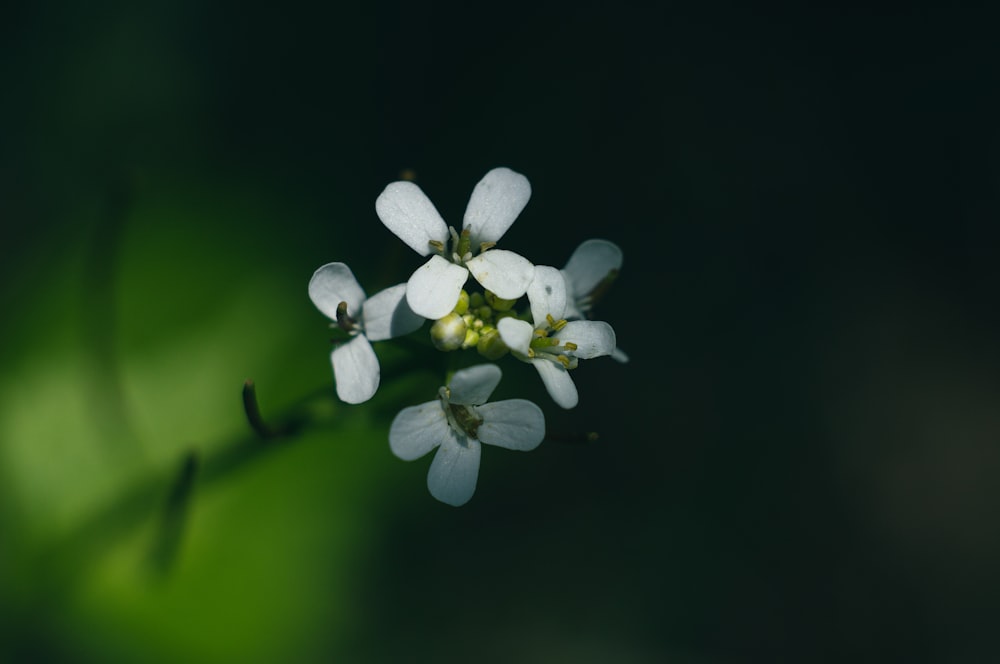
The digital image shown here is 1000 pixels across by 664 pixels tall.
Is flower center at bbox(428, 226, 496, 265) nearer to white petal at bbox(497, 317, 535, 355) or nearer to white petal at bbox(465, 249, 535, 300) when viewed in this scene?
white petal at bbox(465, 249, 535, 300)

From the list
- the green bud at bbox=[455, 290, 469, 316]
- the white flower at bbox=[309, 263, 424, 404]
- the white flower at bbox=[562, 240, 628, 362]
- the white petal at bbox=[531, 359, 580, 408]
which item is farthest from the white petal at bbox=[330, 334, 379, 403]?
the white flower at bbox=[562, 240, 628, 362]

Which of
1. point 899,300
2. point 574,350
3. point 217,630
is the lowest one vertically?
point 217,630

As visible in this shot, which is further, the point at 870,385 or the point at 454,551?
the point at 870,385

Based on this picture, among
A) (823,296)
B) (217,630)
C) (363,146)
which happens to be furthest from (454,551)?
(823,296)

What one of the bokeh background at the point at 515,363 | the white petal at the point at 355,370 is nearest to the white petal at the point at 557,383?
the white petal at the point at 355,370

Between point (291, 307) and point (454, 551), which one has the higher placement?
point (291, 307)

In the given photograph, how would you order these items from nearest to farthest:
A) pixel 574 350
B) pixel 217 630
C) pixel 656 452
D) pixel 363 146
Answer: pixel 574 350
pixel 217 630
pixel 363 146
pixel 656 452

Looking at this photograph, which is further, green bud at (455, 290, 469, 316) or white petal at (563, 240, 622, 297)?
white petal at (563, 240, 622, 297)

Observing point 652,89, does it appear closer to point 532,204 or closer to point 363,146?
point 532,204
